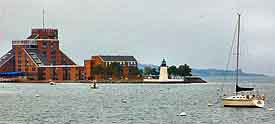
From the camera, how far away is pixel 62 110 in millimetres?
93750

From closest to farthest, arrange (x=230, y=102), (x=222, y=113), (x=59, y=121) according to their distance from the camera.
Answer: (x=59, y=121)
(x=222, y=113)
(x=230, y=102)

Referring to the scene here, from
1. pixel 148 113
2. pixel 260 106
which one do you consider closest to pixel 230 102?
pixel 260 106

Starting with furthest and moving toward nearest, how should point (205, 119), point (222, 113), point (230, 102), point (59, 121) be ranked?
1. point (230, 102)
2. point (222, 113)
3. point (205, 119)
4. point (59, 121)

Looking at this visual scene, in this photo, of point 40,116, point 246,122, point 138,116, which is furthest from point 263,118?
point 40,116

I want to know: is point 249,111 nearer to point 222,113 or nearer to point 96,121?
point 222,113

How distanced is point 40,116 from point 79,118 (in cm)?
523

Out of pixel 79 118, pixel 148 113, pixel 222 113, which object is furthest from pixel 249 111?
pixel 79 118

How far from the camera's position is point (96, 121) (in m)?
76.4

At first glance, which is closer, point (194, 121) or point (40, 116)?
point (194, 121)

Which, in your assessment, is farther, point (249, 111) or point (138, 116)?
point (249, 111)

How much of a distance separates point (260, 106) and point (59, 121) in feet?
113

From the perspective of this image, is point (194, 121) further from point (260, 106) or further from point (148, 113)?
point (260, 106)

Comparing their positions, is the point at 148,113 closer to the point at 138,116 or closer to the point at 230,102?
the point at 138,116

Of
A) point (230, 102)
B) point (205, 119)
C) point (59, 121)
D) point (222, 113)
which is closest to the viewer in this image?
point (59, 121)
